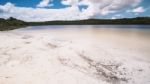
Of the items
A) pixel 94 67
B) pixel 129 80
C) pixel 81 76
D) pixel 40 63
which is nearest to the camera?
pixel 129 80

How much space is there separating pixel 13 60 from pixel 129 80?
15.4 ft

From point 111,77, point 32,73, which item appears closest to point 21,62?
point 32,73

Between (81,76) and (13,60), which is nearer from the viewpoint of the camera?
(81,76)

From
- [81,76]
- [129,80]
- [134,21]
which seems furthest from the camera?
[134,21]

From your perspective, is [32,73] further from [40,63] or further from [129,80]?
[129,80]

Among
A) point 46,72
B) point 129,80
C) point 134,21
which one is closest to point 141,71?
point 129,80

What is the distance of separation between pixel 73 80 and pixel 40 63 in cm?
213

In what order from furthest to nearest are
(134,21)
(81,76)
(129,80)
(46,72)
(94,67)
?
(134,21) < (94,67) < (46,72) < (81,76) < (129,80)

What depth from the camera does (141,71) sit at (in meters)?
4.85

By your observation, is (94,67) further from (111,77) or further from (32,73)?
(32,73)

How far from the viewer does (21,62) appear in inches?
232

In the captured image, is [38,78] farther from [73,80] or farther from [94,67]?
[94,67]

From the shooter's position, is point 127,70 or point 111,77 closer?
point 111,77

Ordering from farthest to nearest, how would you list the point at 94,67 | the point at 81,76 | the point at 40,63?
the point at 40,63 < the point at 94,67 < the point at 81,76
